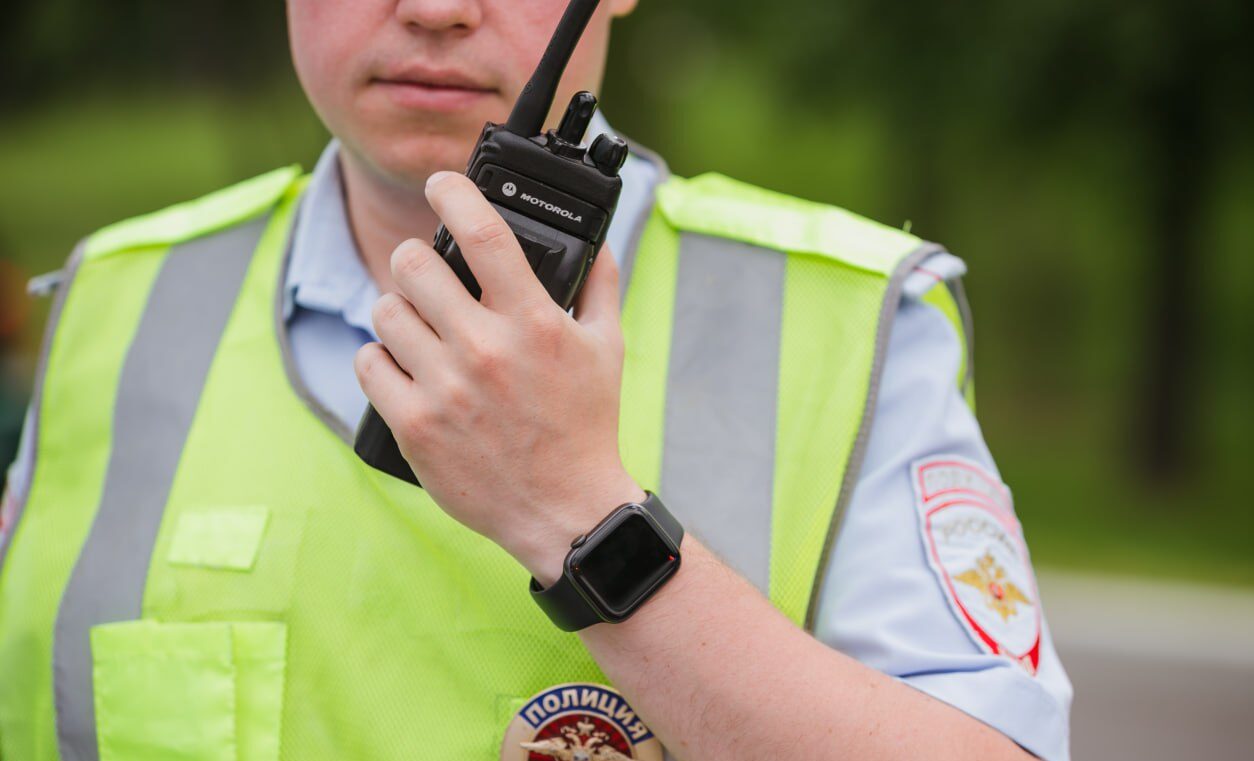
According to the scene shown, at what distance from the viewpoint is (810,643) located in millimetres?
1312

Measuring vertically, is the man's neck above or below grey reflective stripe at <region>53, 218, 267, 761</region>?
above

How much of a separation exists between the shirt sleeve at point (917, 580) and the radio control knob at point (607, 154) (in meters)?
0.42

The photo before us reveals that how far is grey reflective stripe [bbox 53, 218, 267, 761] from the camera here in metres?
1.62

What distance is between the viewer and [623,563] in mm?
1239

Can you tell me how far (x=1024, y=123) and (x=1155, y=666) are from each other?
3.76 m

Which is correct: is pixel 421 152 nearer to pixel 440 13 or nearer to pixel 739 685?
pixel 440 13

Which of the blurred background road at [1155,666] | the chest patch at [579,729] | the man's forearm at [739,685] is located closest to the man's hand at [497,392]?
the man's forearm at [739,685]

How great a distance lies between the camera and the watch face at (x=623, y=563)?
1.24 meters

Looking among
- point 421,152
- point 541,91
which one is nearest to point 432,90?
point 421,152

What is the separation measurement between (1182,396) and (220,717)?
33.2 feet

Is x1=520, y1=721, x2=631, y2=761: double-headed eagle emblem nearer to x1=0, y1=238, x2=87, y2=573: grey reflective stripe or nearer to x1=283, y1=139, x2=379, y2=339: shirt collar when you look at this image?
x1=283, y1=139, x2=379, y2=339: shirt collar

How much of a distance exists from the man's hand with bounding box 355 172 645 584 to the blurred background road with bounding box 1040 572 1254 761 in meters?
5.05

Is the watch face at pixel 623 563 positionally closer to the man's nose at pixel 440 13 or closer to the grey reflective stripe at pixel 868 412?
the grey reflective stripe at pixel 868 412

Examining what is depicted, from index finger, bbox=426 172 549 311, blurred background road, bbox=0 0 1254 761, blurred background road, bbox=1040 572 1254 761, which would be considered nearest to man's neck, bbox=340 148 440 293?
index finger, bbox=426 172 549 311
